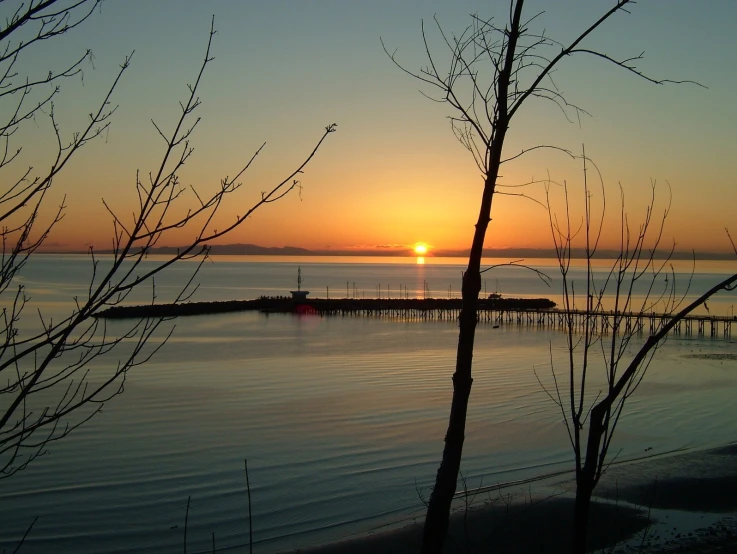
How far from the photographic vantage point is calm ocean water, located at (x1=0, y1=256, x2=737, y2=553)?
1160 centimetres

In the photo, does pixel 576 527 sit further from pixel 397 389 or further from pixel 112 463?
pixel 397 389

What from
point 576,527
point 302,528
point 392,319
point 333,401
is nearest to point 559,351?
point 333,401

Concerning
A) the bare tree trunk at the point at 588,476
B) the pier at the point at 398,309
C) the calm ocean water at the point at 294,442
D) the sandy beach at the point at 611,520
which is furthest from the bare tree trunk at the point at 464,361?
the pier at the point at 398,309

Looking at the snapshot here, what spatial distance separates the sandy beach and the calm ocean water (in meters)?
1.04

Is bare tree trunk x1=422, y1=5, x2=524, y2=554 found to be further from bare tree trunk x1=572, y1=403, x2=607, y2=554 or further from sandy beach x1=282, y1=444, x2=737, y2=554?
sandy beach x1=282, y1=444, x2=737, y2=554

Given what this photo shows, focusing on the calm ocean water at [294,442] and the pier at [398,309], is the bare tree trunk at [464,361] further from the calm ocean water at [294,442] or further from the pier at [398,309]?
the pier at [398,309]

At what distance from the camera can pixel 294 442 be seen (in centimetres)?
1691

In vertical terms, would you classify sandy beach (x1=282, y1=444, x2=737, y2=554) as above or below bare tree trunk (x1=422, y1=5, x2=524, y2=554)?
below

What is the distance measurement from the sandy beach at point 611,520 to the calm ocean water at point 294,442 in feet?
3.40

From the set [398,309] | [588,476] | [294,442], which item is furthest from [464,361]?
[398,309]

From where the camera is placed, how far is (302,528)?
11.5m

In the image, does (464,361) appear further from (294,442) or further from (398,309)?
(398,309)

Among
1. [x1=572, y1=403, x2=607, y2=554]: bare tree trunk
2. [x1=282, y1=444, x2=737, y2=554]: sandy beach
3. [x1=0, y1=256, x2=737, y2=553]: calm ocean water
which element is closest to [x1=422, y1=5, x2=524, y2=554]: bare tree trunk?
[x1=572, y1=403, x2=607, y2=554]: bare tree trunk

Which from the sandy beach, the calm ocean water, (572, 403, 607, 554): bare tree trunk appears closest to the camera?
(572, 403, 607, 554): bare tree trunk
